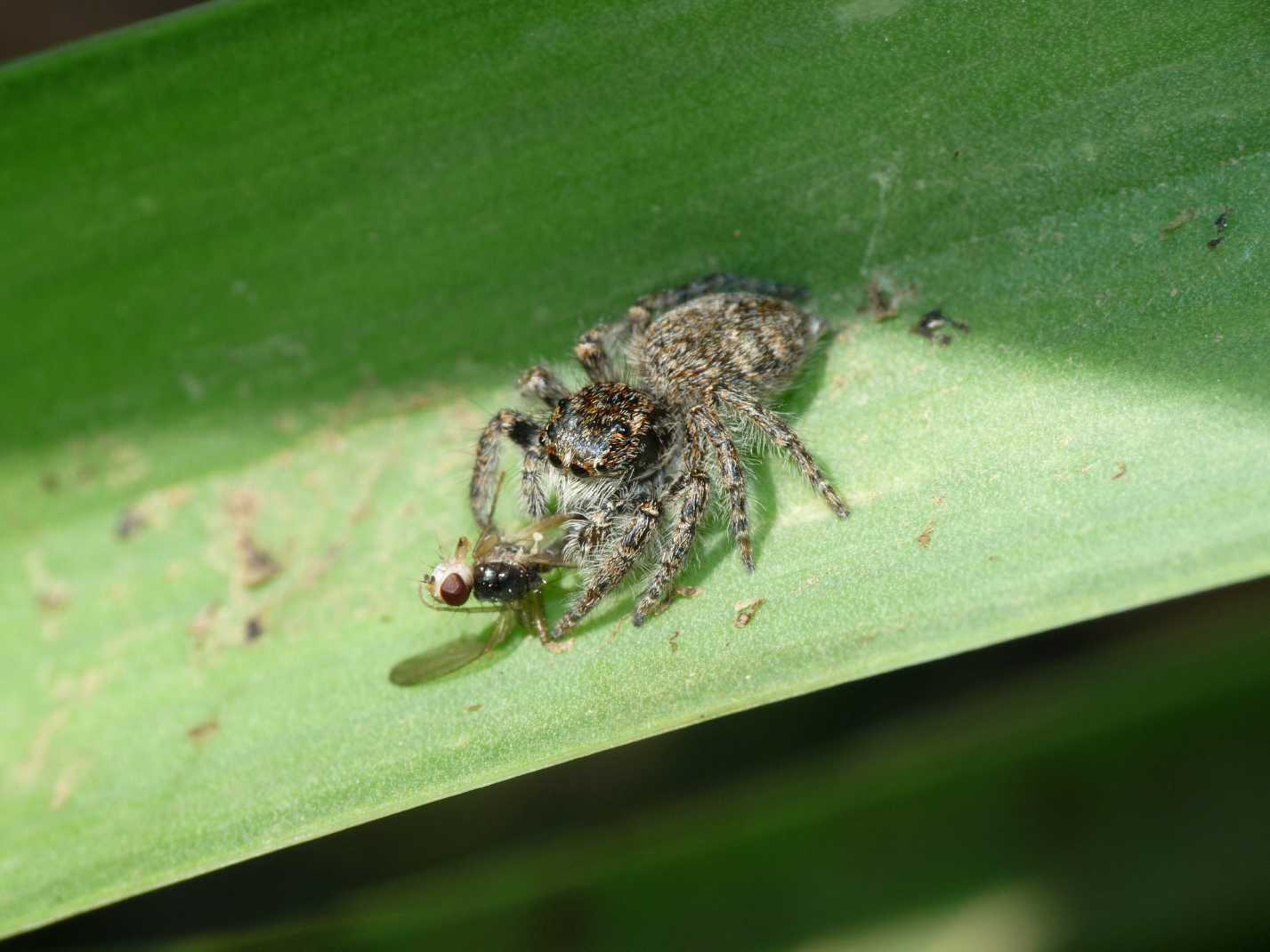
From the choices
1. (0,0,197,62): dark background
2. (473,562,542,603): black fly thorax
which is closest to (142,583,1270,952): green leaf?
(473,562,542,603): black fly thorax

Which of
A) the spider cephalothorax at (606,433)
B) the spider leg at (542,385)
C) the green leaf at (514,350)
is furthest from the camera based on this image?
the spider leg at (542,385)

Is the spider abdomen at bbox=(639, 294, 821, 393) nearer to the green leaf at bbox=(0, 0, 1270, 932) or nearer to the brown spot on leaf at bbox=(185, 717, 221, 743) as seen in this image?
the green leaf at bbox=(0, 0, 1270, 932)

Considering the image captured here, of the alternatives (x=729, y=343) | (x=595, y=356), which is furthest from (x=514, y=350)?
(x=729, y=343)

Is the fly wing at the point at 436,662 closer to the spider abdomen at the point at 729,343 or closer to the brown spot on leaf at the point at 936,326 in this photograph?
the spider abdomen at the point at 729,343

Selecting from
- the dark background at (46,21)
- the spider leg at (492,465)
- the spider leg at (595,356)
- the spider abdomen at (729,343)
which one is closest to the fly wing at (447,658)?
the spider leg at (492,465)

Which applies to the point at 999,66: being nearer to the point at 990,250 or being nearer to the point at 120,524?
the point at 990,250

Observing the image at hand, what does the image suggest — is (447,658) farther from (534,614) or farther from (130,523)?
(130,523)
